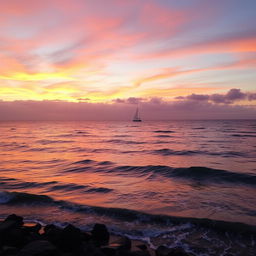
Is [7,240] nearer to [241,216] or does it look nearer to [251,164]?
[241,216]

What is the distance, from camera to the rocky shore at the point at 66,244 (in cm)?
498

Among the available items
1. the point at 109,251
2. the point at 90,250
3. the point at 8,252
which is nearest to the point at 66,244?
the point at 90,250

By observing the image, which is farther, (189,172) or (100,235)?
(189,172)

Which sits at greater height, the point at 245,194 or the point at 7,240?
the point at 7,240

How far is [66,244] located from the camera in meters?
5.58

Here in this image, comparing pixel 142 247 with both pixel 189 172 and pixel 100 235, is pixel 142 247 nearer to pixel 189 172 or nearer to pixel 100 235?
pixel 100 235

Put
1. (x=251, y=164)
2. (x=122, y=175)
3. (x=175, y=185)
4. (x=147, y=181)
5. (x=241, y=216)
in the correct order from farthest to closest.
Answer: (x=251, y=164) → (x=122, y=175) → (x=147, y=181) → (x=175, y=185) → (x=241, y=216)

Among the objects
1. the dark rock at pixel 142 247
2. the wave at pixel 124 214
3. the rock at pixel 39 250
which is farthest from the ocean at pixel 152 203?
the rock at pixel 39 250

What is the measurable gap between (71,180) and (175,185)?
645cm

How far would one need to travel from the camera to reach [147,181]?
14.3 meters

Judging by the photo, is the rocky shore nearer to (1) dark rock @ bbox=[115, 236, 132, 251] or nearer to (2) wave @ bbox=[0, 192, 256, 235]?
(1) dark rock @ bbox=[115, 236, 132, 251]

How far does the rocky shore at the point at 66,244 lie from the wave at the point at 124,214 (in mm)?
1825

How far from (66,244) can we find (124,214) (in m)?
3.47

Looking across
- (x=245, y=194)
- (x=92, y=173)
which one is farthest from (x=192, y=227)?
(x=92, y=173)
